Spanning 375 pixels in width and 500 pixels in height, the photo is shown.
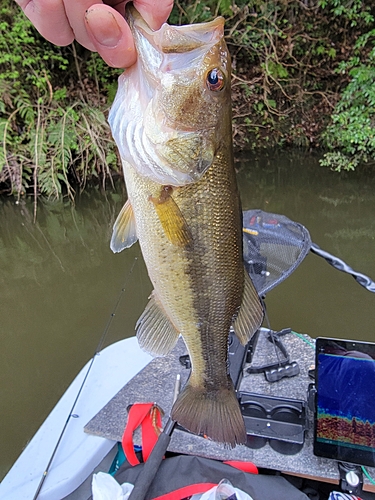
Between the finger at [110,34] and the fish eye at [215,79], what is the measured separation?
6.8 inches

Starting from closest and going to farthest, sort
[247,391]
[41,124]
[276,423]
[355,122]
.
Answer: [276,423], [247,391], [41,124], [355,122]

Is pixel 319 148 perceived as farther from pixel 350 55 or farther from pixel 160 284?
pixel 160 284

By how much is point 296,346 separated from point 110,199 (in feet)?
17.9

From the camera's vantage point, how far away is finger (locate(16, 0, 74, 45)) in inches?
31.3

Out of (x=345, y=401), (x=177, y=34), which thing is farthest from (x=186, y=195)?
(x=345, y=401)

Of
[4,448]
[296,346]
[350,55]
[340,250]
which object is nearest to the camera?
[296,346]

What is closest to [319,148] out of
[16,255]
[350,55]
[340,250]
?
[350,55]

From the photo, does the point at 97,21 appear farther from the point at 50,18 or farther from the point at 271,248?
the point at 271,248

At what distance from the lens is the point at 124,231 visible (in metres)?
1.05

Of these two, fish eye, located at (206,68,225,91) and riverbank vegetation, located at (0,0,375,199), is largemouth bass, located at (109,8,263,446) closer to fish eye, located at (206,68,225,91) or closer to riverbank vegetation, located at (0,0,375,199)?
fish eye, located at (206,68,225,91)

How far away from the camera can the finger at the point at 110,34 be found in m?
0.74

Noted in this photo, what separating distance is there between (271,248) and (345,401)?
3.17 ft

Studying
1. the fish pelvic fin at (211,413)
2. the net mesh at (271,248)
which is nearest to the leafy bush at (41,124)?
the net mesh at (271,248)

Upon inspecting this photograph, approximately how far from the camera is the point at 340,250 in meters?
4.96
